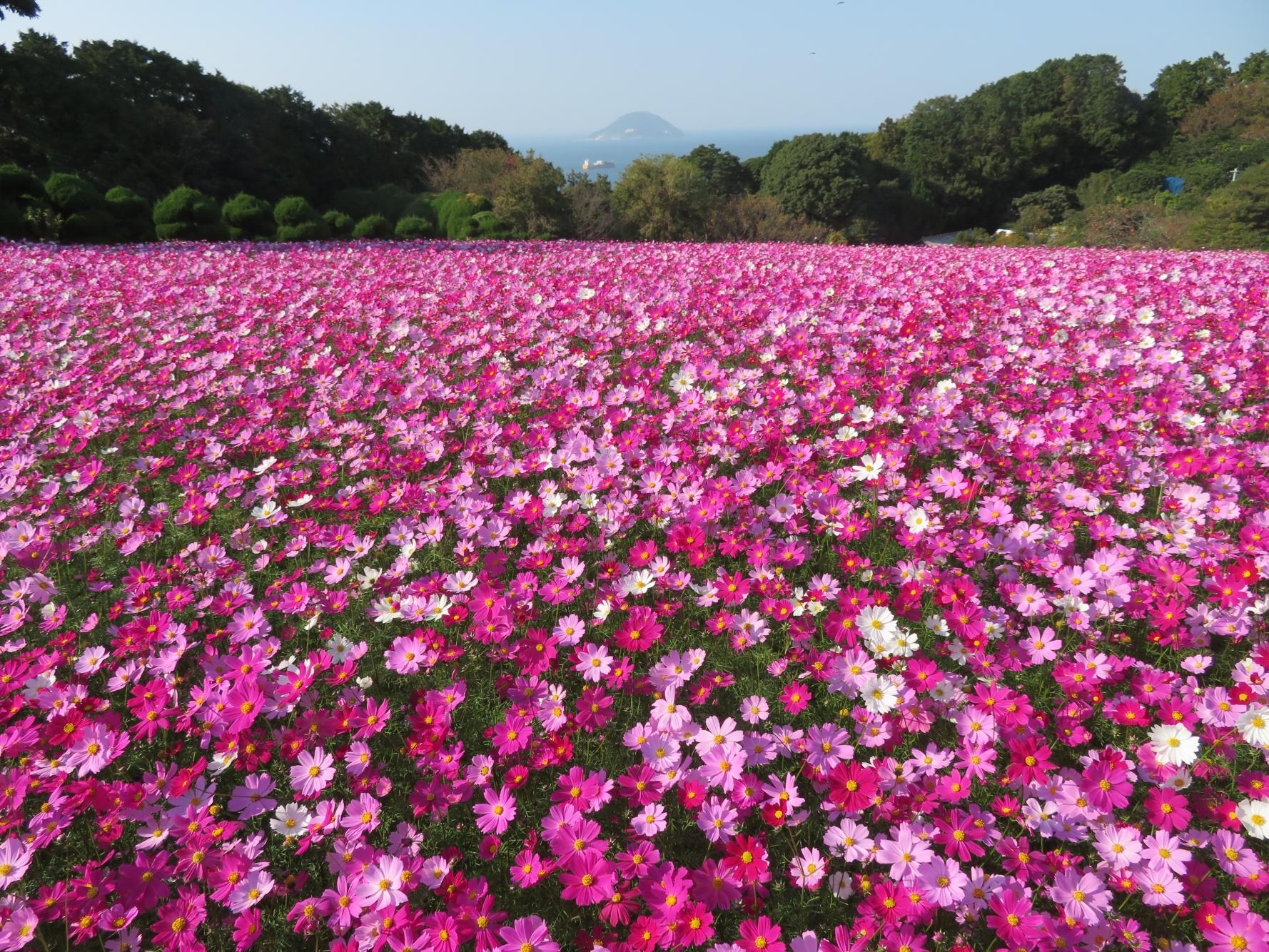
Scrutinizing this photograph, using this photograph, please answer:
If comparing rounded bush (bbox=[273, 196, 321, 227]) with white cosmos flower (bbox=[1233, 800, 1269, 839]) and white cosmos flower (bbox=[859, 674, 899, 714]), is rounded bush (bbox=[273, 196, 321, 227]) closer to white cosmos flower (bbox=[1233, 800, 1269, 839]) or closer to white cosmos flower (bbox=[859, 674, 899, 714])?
white cosmos flower (bbox=[859, 674, 899, 714])

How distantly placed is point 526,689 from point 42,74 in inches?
1147

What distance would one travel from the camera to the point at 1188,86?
54812 millimetres

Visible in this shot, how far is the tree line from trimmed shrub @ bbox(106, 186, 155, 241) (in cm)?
5

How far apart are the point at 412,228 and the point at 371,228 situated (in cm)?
101

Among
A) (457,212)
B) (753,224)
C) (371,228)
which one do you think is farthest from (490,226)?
(753,224)

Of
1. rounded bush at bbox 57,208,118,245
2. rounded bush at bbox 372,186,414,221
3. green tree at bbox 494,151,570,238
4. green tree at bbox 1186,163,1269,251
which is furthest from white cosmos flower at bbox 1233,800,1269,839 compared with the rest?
rounded bush at bbox 372,186,414,221

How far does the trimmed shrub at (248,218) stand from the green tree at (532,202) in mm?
5654

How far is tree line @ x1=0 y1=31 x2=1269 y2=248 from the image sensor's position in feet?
50.2

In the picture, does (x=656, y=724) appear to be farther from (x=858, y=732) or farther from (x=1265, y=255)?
(x=1265, y=255)

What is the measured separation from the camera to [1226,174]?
103 ft

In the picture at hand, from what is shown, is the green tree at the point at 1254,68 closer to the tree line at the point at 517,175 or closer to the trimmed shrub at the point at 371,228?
the tree line at the point at 517,175

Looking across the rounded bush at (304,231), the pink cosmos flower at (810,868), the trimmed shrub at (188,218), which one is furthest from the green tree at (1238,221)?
the trimmed shrub at (188,218)

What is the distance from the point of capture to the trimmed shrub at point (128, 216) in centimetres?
1373

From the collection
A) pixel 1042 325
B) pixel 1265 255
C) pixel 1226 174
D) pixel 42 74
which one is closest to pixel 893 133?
pixel 1226 174
